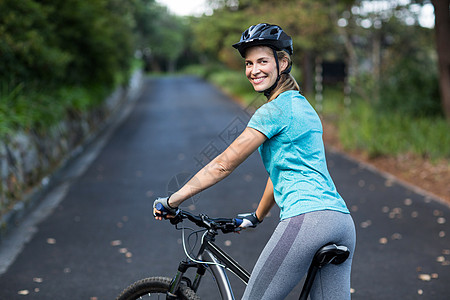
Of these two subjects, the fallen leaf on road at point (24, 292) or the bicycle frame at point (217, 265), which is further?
the fallen leaf on road at point (24, 292)

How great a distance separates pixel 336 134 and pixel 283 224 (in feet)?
40.4

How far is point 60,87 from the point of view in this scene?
13.2 meters

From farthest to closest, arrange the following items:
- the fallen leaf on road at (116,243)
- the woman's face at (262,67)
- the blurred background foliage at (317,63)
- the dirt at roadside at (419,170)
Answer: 1. the blurred background foliage at (317,63)
2. the dirt at roadside at (419,170)
3. the fallen leaf on road at (116,243)
4. the woman's face at (262,67)

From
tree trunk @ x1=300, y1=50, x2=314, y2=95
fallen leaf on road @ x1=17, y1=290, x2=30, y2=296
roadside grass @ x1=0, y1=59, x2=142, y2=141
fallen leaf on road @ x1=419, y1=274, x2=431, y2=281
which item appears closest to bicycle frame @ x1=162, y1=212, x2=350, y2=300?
fallen leaf on road @ x1=17, y1=290, x2=30, y2=296

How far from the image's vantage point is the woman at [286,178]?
223 centimetres

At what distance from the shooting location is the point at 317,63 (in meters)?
16.7

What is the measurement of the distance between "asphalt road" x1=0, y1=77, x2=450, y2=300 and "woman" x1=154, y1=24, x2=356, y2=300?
35 cm

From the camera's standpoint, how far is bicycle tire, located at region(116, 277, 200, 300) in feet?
8.55

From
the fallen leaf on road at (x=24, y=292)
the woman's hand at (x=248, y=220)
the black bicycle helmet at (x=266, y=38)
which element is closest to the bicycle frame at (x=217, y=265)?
the woman's hand at (x=248, y=220)

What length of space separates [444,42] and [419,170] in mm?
3331

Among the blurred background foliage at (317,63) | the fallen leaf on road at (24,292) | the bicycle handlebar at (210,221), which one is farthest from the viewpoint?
the blurred background foliage at (317,63)

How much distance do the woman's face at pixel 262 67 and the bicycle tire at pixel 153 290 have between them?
3.44 ft

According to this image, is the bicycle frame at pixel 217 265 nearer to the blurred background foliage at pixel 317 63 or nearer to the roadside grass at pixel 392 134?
the blurred background foliage at pixel 317 63

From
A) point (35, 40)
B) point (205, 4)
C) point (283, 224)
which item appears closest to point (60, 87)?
point (35, 40)
